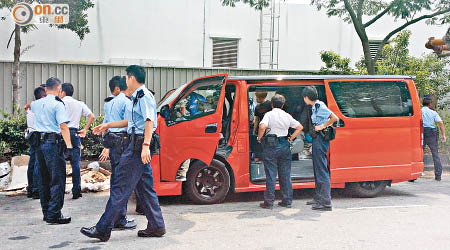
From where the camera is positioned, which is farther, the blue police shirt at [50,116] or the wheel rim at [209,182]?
the wheel rim at [209,182]

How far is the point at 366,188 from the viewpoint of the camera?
8273mm

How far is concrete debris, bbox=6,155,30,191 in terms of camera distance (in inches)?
350

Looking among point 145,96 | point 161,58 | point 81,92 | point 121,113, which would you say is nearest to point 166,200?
point 121,113

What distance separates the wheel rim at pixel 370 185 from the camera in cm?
823

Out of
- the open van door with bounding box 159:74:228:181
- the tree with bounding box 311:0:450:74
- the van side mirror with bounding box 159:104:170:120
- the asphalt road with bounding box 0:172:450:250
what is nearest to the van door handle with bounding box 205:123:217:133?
the open van door with bounding box 159:74:228:181

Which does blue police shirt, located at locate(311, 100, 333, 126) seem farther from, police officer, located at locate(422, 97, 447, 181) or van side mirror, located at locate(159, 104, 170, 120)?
police officer, located at locate(422, 97, 447, 181)

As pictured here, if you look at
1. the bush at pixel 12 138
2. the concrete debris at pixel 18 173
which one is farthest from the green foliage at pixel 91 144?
the concrete debris at pixel 18 173

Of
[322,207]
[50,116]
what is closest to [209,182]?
[322,207]

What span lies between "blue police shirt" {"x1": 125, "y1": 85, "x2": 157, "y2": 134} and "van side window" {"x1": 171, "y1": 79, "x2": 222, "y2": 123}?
6.06 feet

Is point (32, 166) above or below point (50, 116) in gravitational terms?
below

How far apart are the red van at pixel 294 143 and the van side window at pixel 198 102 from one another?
0.05 feet

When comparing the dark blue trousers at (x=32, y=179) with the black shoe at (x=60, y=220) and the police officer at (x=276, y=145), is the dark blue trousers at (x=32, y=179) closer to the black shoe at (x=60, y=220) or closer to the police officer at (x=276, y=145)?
the black shoe at (x=60, y=220)

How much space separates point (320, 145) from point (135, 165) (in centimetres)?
308

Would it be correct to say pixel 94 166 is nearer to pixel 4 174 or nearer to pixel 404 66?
pixel 4 174
